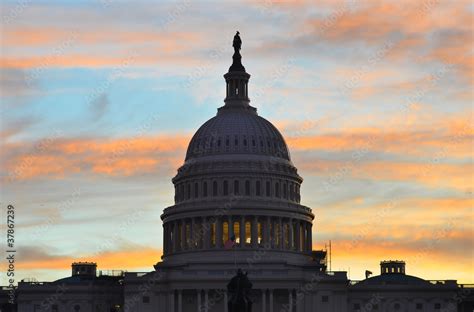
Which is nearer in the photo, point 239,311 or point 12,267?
point 239,311

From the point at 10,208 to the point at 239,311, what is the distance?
167ft

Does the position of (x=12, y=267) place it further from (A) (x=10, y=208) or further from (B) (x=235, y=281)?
(B) (x=235, y=281)

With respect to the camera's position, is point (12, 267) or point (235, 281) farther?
point (12, 267)

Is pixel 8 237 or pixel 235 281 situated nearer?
pixel 235 281

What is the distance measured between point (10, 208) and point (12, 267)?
12.5 meters

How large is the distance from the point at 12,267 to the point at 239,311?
59.7 metres

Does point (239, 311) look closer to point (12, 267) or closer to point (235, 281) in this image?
point (235, 281)

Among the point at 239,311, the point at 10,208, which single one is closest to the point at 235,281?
the point at 239,311

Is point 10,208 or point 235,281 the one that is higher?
point 10,208

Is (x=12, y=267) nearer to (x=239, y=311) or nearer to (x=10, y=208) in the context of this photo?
(x=10, y=208)

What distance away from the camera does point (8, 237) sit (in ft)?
620

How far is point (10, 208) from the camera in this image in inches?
7328

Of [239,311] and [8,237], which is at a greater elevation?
[8,237]

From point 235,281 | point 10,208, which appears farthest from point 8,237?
point 235,281
